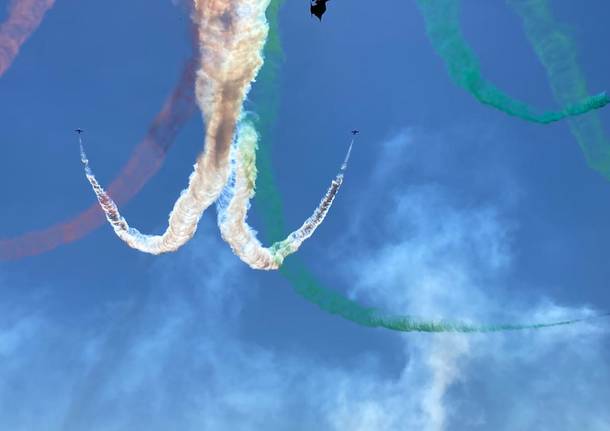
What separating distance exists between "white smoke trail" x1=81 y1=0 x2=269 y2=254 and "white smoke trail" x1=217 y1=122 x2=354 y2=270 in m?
0.88

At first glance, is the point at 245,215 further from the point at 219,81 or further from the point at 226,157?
the point at 219,81

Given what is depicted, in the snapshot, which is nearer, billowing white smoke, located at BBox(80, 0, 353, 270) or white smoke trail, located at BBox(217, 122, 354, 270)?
billowing white smoke, located at BBox(80, 0, 353, 270)

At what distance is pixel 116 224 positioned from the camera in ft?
129

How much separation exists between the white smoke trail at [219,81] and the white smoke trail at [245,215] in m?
0.88

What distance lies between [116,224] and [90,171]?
336 cm

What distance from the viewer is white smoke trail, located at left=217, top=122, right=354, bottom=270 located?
34594 millimetres

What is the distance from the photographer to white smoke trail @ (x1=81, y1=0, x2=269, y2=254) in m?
29.4

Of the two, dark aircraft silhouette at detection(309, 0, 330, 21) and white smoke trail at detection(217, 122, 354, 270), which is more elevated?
dark aircraft silhouette at detection(309, 0, 330, 21)

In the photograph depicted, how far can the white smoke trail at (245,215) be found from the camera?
113 ft

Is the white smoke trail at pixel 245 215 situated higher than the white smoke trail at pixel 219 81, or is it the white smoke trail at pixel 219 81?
the white smoke trail at pixel 219 81

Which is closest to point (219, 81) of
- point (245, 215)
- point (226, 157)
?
point (226, 157)

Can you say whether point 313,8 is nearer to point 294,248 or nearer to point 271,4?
point 271,4

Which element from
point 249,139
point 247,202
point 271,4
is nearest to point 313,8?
point 271,4

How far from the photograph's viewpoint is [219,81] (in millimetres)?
31094
